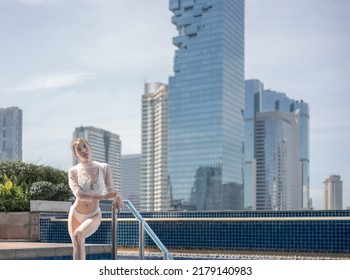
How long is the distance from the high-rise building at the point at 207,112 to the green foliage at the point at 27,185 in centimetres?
14462

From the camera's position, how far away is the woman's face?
23.9ft

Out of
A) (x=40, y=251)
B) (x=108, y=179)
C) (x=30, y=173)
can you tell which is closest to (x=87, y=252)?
(x=40, y=251)

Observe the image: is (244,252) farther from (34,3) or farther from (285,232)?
(34,3)

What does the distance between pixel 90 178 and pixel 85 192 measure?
0.59 ft

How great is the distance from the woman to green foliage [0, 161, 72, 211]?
9004 millimetres

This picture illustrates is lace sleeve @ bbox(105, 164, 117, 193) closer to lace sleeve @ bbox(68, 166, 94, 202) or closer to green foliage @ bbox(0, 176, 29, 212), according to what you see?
lace sleeve @ bbox(68, 166, 94, 202)

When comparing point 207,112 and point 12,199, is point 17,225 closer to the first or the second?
point 12,199

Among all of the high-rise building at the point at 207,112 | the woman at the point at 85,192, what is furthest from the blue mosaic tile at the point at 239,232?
the high-rise building at the point at 207,112

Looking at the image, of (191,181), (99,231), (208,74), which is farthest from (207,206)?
(99,231)

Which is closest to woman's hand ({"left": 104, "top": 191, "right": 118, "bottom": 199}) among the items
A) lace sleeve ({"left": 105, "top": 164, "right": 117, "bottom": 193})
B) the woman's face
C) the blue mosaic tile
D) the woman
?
the woman

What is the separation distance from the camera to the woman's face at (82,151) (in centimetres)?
728

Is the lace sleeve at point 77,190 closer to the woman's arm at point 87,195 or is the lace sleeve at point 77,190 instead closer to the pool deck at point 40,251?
the woman's arm at point 87,195

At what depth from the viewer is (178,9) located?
199875 millimetres

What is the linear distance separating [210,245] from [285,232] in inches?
71.2
